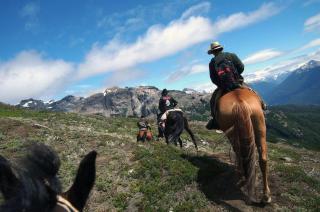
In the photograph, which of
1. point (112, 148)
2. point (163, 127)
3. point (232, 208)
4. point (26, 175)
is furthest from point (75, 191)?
point (163, 127)

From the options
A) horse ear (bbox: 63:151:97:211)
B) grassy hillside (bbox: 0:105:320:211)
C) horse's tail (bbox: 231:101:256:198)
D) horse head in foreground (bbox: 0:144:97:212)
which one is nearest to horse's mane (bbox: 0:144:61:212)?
horse head in foreground (bbox: 0:144:97:212)

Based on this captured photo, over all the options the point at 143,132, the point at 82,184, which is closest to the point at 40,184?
the point at 82,184

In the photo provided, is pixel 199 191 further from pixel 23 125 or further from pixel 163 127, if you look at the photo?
pixel 23 125

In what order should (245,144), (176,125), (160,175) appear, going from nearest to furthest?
(245,144) → (160,175) → (176,125)

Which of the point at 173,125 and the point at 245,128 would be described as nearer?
the point at 245,128

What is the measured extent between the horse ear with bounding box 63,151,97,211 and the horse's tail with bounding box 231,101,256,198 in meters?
8.57

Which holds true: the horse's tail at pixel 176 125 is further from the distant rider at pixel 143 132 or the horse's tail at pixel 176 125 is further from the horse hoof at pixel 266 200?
the horse hoof at pixel 266 200

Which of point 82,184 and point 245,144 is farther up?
point 82,184

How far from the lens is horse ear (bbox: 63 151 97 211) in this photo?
2.85 meters

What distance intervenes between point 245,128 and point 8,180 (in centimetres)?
947

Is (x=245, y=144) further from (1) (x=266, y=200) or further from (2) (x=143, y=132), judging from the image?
(2) (x=143, y=132)

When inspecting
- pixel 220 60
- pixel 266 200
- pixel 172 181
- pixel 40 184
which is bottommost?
pixel 266 200

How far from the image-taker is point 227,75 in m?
12.9

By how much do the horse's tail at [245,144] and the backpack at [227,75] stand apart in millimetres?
1499
